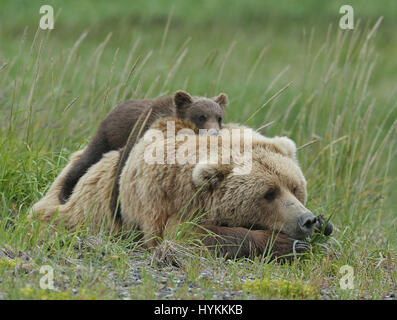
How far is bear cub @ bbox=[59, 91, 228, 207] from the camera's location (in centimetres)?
556

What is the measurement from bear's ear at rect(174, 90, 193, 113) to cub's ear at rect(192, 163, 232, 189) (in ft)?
3.35

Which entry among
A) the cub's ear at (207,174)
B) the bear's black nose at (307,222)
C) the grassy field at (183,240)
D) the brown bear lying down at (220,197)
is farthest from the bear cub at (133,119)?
the bear's black nose at (307,222)

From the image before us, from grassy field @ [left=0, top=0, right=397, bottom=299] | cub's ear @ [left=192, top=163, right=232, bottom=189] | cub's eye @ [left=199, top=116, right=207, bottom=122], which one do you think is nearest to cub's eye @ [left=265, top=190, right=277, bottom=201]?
cub's ear @ [left=192, top=163, right=232, bottom=189]

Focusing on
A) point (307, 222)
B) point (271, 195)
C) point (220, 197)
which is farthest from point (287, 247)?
point (220, 197)

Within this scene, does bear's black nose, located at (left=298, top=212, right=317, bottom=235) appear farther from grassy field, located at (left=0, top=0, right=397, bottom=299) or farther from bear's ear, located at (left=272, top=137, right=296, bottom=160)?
bear's ear, located at (left=272, top=137, right=296, bottom=160)

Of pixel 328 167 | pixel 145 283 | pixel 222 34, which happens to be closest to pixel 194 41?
pixel 222 34

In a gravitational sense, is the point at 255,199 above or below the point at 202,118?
below

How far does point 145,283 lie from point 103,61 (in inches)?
429

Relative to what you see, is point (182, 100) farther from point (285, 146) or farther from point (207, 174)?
point (207, 174)

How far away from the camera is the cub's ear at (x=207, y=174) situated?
466 centimetres

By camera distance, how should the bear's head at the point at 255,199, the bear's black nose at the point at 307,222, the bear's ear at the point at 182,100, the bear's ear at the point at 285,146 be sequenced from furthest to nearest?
the bear's ear at the point at 182,100 < the bear's ear at the point at 285,146 < the bear's head at the point at 255,199 < the bear's black nose at the point at 307,222

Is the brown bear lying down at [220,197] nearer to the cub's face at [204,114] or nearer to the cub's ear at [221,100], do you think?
the cub's face at [204,114]

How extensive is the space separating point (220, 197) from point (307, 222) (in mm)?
691

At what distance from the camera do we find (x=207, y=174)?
15.4 ft
